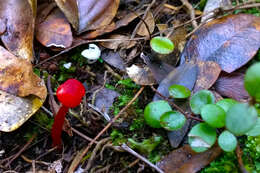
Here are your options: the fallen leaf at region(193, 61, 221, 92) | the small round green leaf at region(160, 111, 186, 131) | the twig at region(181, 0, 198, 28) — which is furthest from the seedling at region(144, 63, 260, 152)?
the twig at region(181, 0, 198, 28)

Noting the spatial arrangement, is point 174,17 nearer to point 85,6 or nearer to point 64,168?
point 85,6

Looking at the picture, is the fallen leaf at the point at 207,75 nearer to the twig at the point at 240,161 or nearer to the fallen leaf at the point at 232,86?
the fallen leaf at the point at 232,86

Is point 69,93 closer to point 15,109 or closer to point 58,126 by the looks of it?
point 58,126

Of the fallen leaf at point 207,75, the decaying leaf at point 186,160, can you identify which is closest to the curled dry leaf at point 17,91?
the decaying leaf at point 186,160

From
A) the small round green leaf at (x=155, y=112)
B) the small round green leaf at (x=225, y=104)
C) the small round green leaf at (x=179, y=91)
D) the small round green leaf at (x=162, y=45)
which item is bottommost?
the small round green leaf at (x=155, y=112)

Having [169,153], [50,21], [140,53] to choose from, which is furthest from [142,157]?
[50,21]

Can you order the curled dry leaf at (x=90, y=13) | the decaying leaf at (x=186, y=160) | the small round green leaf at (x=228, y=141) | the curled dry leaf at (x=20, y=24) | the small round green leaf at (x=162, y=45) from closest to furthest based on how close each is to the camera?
the small round green leaf at (x=228, y=141)
the decaying leaf at (x=186, y=160)
the small round green leaf at (x=162, y=45)
the curled dry leaf at (x=20, y=24)
the curled dry leaf at (x=90, y=13)
